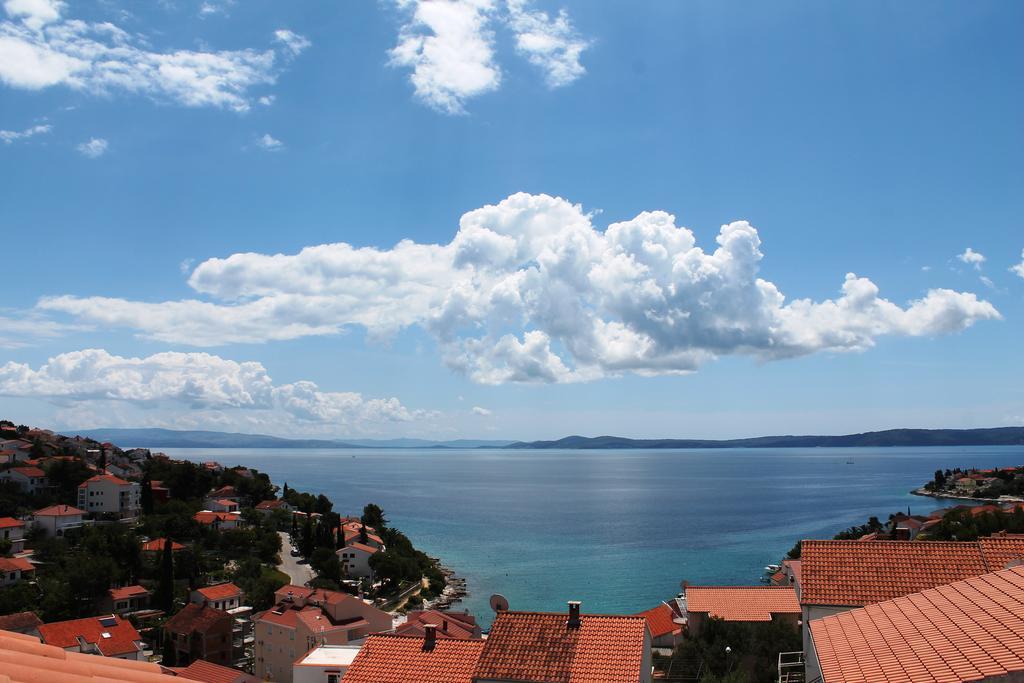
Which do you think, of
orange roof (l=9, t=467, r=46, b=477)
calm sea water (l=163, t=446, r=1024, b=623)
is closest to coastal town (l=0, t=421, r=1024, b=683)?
orange roof (l=9, t=467, r=46, b=477)

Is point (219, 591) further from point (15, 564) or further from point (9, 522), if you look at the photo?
point (9, 522)

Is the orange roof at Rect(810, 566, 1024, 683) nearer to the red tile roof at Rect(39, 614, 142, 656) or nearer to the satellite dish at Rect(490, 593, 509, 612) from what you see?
the satellite dish at Rect(490, 593, 509, 612)

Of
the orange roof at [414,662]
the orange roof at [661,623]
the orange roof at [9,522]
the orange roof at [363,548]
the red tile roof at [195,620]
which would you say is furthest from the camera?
the orange roof at [363,548]

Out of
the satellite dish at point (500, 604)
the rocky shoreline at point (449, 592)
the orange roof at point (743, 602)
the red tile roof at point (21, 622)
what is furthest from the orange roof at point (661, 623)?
the red tile roof at point (21, 622)

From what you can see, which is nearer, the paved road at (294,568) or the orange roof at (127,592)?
the orange roof at (127,592)

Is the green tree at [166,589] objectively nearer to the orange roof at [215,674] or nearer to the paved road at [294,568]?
the paved road at [294,568]
